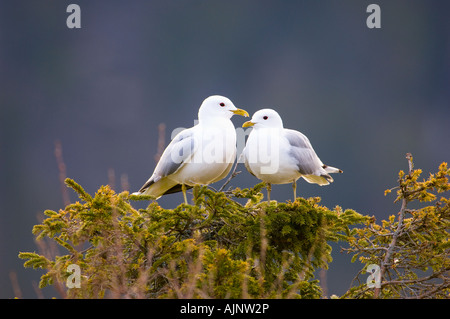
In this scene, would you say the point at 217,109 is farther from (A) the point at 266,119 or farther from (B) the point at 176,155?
(B) the point at 176,155

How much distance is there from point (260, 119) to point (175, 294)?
3386mm

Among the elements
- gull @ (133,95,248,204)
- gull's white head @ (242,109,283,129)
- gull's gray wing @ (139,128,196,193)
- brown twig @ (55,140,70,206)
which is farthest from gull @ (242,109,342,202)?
brown twig @ (55,140,70,206)

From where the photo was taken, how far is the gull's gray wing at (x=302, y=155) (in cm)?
733

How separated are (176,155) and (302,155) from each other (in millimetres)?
1631

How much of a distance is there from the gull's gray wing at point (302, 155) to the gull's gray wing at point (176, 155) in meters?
1.29

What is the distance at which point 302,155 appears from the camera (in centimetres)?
738

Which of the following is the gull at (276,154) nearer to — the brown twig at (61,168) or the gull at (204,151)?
the gull at (204,151)

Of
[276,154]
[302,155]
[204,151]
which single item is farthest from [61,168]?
[302,155]

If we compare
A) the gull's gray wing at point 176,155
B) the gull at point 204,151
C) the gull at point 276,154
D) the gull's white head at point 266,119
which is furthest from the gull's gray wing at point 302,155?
the gull's gray wing at point 176,155

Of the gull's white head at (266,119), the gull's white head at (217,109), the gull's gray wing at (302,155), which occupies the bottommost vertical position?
the gull's gray wing at (302,155)

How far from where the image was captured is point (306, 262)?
6379 mm

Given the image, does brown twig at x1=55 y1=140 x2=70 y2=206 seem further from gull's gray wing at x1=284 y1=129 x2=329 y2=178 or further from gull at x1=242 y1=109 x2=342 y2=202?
gull's gray wing at x1=284 y1=129 x2=329 y2=178

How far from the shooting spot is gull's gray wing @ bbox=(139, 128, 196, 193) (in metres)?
7.38

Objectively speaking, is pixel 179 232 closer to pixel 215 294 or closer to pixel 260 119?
pixel 215 294
